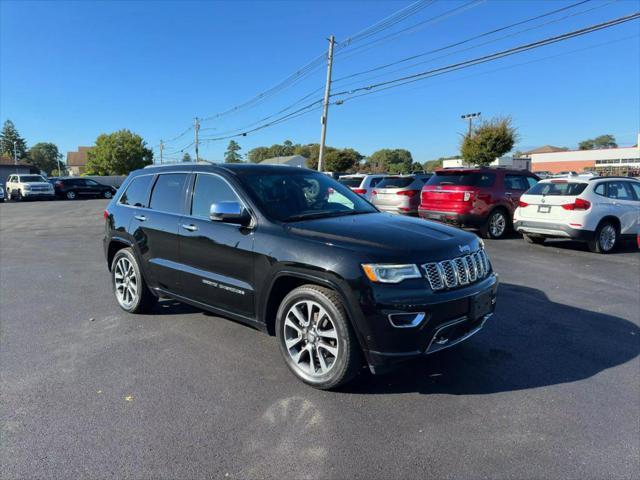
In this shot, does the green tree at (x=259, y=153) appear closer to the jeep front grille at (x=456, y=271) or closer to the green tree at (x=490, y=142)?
the green tree at (x=490, y=142)

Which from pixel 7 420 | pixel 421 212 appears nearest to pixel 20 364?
pixel 7 420

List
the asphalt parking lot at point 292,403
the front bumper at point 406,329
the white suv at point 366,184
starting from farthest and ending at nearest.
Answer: the white suv at point 366,184, the front bumper at point 406,329, the asphalt parking lot at point 292,403

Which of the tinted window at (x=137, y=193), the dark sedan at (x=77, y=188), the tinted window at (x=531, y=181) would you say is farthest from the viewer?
the dark sedan at (x=77, y=188)

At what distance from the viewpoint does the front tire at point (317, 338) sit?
10.8 ft

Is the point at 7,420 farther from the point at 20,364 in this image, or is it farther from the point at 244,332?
the point at 244,332

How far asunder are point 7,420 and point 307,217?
105 inches

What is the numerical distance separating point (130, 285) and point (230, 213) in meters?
2.33

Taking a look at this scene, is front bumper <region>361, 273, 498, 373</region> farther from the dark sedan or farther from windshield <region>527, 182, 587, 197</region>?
the dark sedan

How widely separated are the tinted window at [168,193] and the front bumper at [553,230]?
→ 315 inches

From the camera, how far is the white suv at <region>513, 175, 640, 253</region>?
9.20 metres

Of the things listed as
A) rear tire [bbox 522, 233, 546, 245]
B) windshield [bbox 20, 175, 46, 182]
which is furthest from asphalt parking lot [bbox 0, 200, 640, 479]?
windshield [bbox 20, 175, 46, 182]

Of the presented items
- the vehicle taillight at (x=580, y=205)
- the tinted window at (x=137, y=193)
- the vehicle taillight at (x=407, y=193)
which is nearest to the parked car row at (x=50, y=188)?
the vehicle taillight at (x=407, y=193)

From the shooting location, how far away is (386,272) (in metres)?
3.15

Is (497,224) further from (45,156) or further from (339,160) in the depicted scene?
(45,156)
